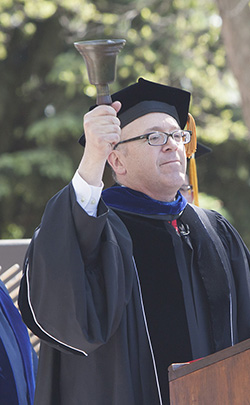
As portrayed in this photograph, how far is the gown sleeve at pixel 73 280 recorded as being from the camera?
256 centimetres

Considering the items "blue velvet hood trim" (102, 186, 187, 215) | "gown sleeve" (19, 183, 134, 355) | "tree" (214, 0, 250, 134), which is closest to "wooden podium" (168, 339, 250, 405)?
"gown sleeve" (19, 183, 134, 355)

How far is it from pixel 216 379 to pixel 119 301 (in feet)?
1.89

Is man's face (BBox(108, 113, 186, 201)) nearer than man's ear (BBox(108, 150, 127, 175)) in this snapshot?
Yes

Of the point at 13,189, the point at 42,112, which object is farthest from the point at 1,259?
the point at 42,112

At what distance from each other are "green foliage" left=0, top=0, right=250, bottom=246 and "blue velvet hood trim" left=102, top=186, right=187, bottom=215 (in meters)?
8.68

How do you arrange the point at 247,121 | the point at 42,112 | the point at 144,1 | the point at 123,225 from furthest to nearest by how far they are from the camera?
the point at 42,112
the point at 144,1
the point at 247,121
the point at 123,225

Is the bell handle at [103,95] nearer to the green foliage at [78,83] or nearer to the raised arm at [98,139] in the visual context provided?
the raised arm at [98,139]

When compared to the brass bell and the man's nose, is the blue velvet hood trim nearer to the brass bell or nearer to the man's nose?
the man's nose

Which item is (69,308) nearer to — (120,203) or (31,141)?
(120,203)

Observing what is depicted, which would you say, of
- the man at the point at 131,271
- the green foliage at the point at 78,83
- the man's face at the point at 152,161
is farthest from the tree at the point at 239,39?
the man's face at the point at 152,161

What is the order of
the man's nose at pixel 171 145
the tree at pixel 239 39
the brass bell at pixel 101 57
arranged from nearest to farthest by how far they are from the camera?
the brass bell at pixel 101 57
the man's nose at pixel 171 145
the tree at pixel 239 39

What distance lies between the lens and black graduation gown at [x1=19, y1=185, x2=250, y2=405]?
2582 millimetres

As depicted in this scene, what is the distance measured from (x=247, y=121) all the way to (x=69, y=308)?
20.5 feet

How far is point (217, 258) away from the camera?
3.08 meters
